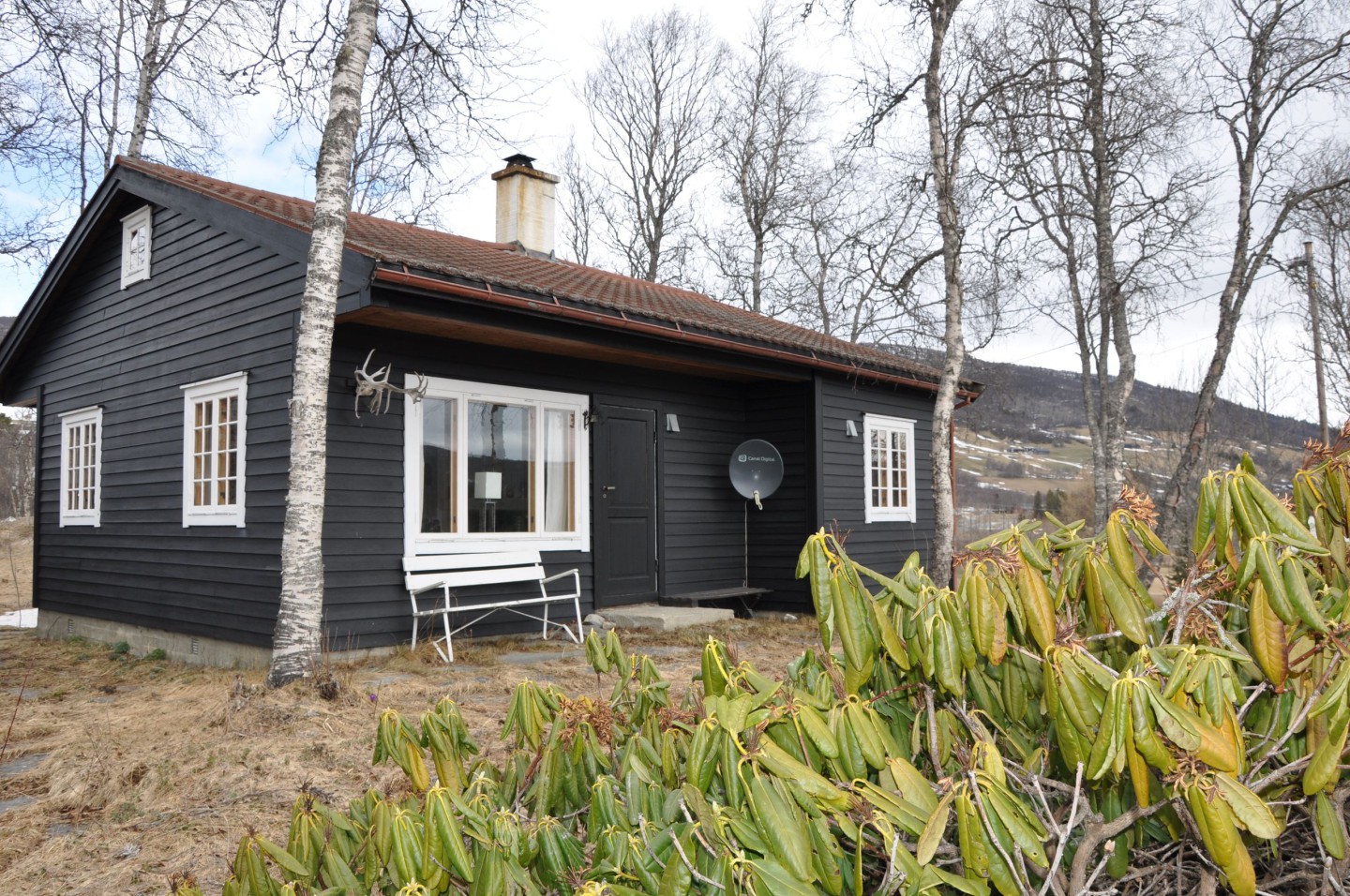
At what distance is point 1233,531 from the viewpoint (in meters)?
1.46

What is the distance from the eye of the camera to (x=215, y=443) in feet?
25.3

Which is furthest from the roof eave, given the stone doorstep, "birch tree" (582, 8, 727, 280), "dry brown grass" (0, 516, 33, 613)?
"birch tree" (582, 8, 727, 280)

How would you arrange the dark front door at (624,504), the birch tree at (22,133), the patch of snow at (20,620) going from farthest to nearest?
the patch of snow at (20,620) < the birch tree at (22,133) < the dark front door at (624,504)

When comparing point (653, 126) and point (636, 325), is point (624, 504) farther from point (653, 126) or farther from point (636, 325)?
point (653, 126)

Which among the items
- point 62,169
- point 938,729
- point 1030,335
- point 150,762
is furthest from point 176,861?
point 1030,335

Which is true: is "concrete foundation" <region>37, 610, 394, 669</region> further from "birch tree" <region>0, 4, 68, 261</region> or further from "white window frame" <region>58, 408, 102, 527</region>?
"birch tree" <region>0, 4, 68, 261</region>

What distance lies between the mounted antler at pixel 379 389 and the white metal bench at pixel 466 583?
1.18 m

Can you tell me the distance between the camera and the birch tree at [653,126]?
22703mm

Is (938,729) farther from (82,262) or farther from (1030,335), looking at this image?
(1030,335)

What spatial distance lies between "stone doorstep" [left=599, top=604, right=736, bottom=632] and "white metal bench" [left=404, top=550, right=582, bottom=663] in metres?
0.46

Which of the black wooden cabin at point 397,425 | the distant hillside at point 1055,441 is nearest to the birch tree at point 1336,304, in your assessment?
the distant hillside at point 1055,441

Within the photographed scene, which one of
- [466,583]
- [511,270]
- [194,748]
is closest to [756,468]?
[511,270]

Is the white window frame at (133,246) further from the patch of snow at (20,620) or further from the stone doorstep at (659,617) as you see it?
the stone doorstep at (659,617)

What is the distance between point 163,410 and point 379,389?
117 inches
